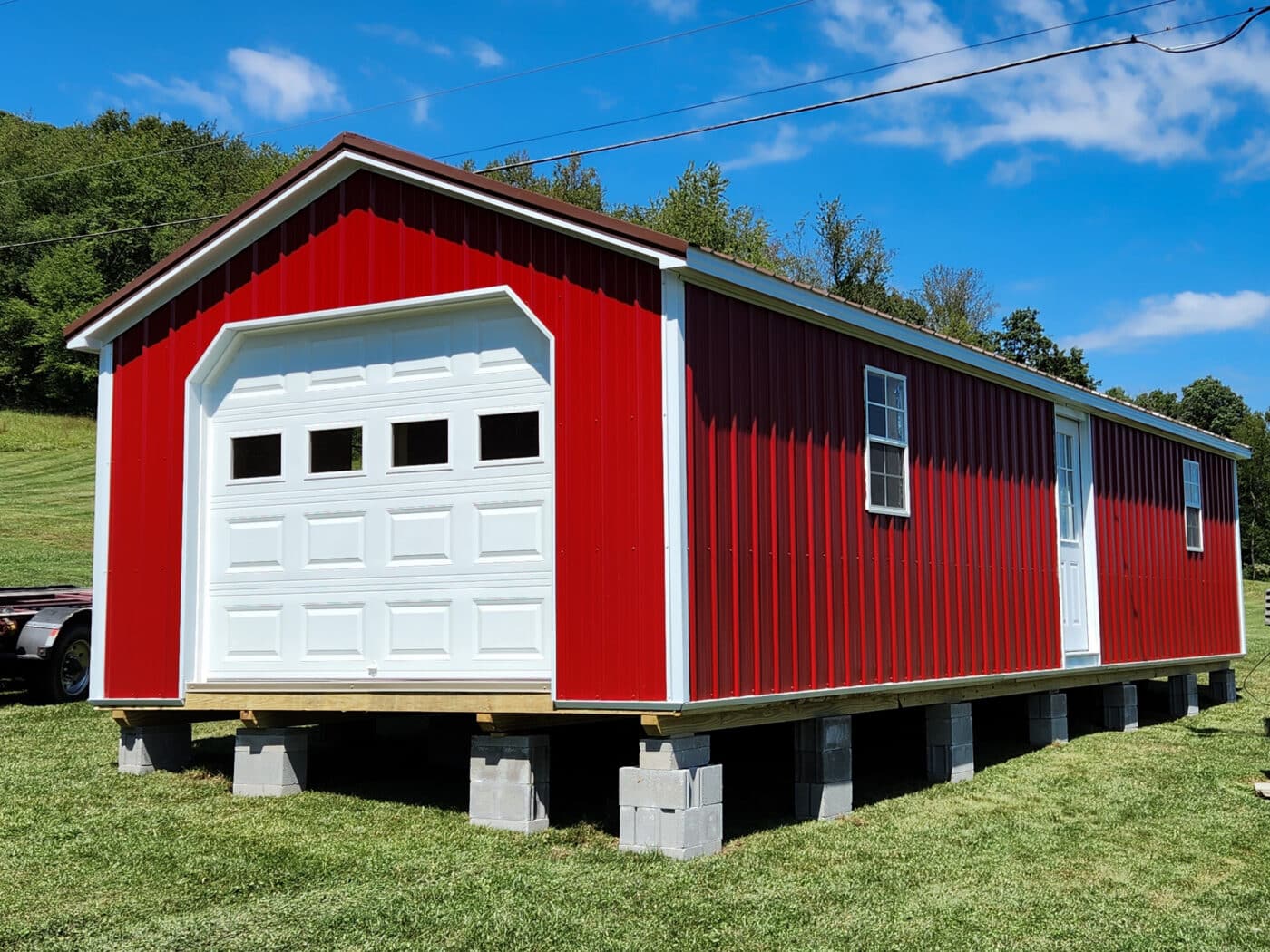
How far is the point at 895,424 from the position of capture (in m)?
11.2

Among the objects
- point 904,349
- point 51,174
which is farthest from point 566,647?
point 51,174

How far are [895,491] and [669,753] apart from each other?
3.74m

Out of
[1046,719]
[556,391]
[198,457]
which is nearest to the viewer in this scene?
[556,391]

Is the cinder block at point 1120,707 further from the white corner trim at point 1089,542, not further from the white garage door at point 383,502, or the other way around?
the white garage door at point 383,502

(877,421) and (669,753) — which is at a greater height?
(877,421)

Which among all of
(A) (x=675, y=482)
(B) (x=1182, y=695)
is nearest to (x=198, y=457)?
(A) (x=675, y=482)

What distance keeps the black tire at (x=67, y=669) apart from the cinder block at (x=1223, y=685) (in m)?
14.1

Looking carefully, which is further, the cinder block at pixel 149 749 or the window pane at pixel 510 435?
the cinder block at pixel 149 749

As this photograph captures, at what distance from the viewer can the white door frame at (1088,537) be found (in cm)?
1430

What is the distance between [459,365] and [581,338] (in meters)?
1.13

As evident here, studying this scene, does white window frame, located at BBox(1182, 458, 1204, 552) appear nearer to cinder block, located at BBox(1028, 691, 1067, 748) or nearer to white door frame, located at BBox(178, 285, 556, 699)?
cinder block, located at BBox(1028, 691, 1067, 748)

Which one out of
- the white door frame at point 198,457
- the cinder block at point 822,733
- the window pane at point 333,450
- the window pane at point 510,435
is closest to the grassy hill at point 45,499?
the white door frame at point 198,457

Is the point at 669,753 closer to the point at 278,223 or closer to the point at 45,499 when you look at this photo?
the point at 278,223

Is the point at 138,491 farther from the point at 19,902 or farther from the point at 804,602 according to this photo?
the point at 804,602
